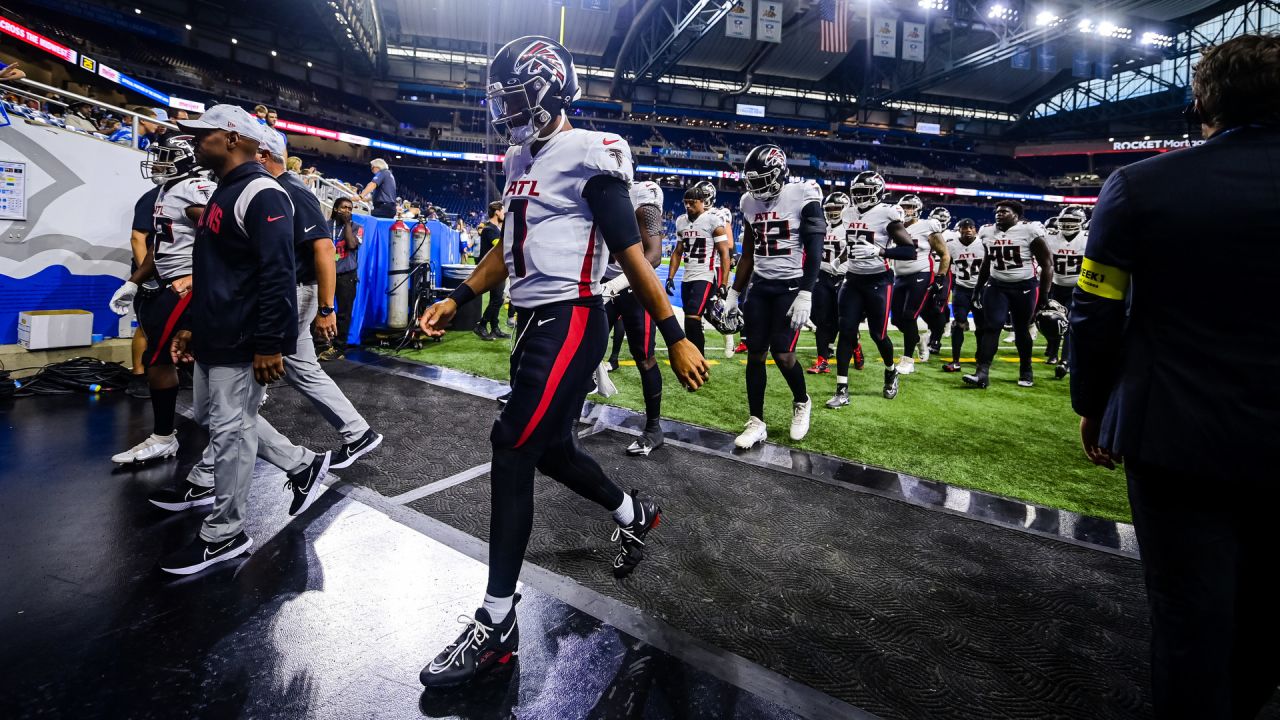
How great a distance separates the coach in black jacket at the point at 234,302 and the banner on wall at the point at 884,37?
2765cm

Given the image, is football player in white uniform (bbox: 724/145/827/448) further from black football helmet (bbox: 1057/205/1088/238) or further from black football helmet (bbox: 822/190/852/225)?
black football helmet (bbox: 1057/205/1088/238)

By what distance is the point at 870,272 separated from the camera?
6145mm

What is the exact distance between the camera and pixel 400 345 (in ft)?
25.5

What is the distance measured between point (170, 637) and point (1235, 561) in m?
3.17

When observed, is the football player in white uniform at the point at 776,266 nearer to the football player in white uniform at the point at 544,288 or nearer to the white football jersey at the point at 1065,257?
the football player in white uniform at the point at 544,288

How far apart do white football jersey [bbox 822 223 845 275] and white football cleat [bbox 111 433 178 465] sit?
23.9 ft

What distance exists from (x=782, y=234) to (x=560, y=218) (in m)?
2.90

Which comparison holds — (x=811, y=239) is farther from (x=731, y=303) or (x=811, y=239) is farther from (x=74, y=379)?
(x=74, y=379)

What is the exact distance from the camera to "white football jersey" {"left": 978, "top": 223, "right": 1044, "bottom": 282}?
6.66 metres

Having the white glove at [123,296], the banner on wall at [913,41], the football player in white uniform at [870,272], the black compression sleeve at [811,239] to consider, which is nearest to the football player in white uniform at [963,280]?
the football player in white uniform at [870,272]

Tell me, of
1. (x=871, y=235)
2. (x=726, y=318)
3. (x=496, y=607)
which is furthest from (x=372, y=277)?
(x=496, y=607)

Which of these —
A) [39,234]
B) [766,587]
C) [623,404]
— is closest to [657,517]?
[766,587]

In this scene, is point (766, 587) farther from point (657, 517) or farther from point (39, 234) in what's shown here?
point (39, 234)

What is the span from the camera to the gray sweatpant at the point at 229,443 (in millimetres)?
2496
